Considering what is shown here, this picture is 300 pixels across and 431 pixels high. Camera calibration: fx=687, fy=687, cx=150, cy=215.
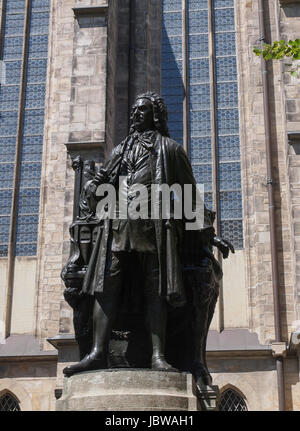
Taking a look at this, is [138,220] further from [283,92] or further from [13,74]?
[13,74]

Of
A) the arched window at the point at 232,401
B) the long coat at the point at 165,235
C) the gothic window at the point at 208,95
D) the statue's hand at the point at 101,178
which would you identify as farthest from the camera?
the gothic window at the point at 208,95

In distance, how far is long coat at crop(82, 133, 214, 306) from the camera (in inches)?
171

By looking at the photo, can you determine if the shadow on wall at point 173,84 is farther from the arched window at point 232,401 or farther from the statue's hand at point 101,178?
the statue's hand at point 101,178

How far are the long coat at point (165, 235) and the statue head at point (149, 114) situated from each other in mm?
103

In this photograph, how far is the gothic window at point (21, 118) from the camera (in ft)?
44.4

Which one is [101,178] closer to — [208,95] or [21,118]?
[208,95]

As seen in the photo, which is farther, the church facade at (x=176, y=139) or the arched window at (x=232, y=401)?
the church facade at (x=176, y=139)

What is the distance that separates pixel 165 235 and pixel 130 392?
1058mm

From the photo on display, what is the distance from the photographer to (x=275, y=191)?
1265cm

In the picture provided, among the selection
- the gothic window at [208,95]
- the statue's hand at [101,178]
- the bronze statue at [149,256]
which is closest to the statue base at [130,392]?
the bronze statue at [149,256]

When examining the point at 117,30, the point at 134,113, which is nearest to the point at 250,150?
the point at 117,30

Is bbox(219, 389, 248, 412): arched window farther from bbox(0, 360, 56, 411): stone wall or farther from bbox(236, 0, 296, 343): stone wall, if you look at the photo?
bbox(0, 360, 56, 411): stone wall

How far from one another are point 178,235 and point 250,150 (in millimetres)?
8923

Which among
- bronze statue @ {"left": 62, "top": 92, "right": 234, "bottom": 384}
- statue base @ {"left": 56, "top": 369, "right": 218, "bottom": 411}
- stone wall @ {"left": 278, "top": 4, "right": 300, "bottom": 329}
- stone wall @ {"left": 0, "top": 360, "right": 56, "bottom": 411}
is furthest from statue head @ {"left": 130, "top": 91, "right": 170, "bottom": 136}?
stone wall @ {"left": 0, "top": 360, "right": 56, "bottom": 411}
